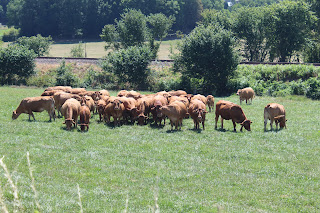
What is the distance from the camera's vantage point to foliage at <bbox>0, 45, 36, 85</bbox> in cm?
5294

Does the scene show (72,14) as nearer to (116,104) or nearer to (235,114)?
(116,104)

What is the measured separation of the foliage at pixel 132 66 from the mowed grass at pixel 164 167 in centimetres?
2540

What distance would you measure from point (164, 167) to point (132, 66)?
3504cm

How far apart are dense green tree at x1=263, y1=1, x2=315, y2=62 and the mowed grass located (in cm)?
4206

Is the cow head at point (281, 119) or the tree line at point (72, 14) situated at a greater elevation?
the tree line at point (72, 14)

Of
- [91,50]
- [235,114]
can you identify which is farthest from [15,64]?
[91,50]

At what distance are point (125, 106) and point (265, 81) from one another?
2490cm

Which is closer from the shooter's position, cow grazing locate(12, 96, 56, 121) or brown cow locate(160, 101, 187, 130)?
brown cow locate(160, 101, 187, 130)

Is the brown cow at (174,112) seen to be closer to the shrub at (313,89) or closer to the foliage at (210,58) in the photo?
the shrub at (313,89)

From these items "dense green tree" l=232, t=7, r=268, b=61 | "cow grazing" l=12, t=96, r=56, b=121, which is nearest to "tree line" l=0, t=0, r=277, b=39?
"dense green tree" l=232, t=7, r=268, b=61

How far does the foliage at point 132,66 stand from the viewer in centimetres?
4950

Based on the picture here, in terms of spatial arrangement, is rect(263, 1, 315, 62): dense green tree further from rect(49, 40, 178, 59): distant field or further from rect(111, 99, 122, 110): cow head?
rect(111, 99, 122, 110): cow head

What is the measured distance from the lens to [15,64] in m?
53.0

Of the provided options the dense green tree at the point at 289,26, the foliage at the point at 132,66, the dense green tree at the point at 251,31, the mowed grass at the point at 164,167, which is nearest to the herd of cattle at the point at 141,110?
the mowed grass at the point at 164,167
